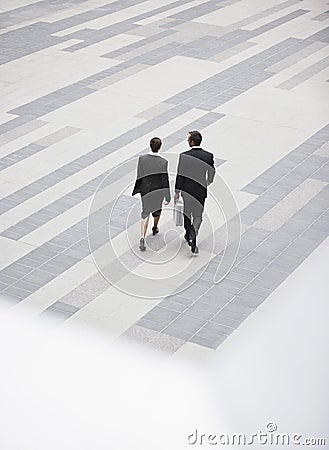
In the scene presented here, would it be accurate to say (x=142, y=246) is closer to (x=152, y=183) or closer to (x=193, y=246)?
(x=193, y=246)

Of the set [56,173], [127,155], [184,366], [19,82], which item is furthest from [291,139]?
[184,366]

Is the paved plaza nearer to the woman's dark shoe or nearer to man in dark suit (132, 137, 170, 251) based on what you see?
the woman's dark shoe

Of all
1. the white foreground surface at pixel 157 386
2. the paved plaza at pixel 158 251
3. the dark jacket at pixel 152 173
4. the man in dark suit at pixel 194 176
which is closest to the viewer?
the white foreground surface at pixel 157 386

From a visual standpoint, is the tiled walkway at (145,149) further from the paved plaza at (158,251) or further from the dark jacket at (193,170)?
the dark jacket at (193,170)

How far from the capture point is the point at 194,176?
34.1 ft

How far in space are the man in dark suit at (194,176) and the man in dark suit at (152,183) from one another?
0.18 meters

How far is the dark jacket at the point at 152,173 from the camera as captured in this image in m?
10.2

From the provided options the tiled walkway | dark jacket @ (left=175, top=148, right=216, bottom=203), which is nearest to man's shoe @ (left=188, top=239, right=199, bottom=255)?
the tiled walkway

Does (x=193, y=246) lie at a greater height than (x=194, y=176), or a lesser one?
lesser

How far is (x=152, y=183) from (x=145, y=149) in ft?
10.0

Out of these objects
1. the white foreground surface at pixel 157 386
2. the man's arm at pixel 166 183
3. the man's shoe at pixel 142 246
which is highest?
the man's arm at pixel 166 183

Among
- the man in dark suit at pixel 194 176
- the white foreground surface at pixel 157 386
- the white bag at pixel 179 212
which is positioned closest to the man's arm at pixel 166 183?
the man in dark suit at pixel 194 176

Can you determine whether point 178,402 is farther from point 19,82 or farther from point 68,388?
point 19,82

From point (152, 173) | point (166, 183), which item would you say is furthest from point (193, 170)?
point (152, 173)
